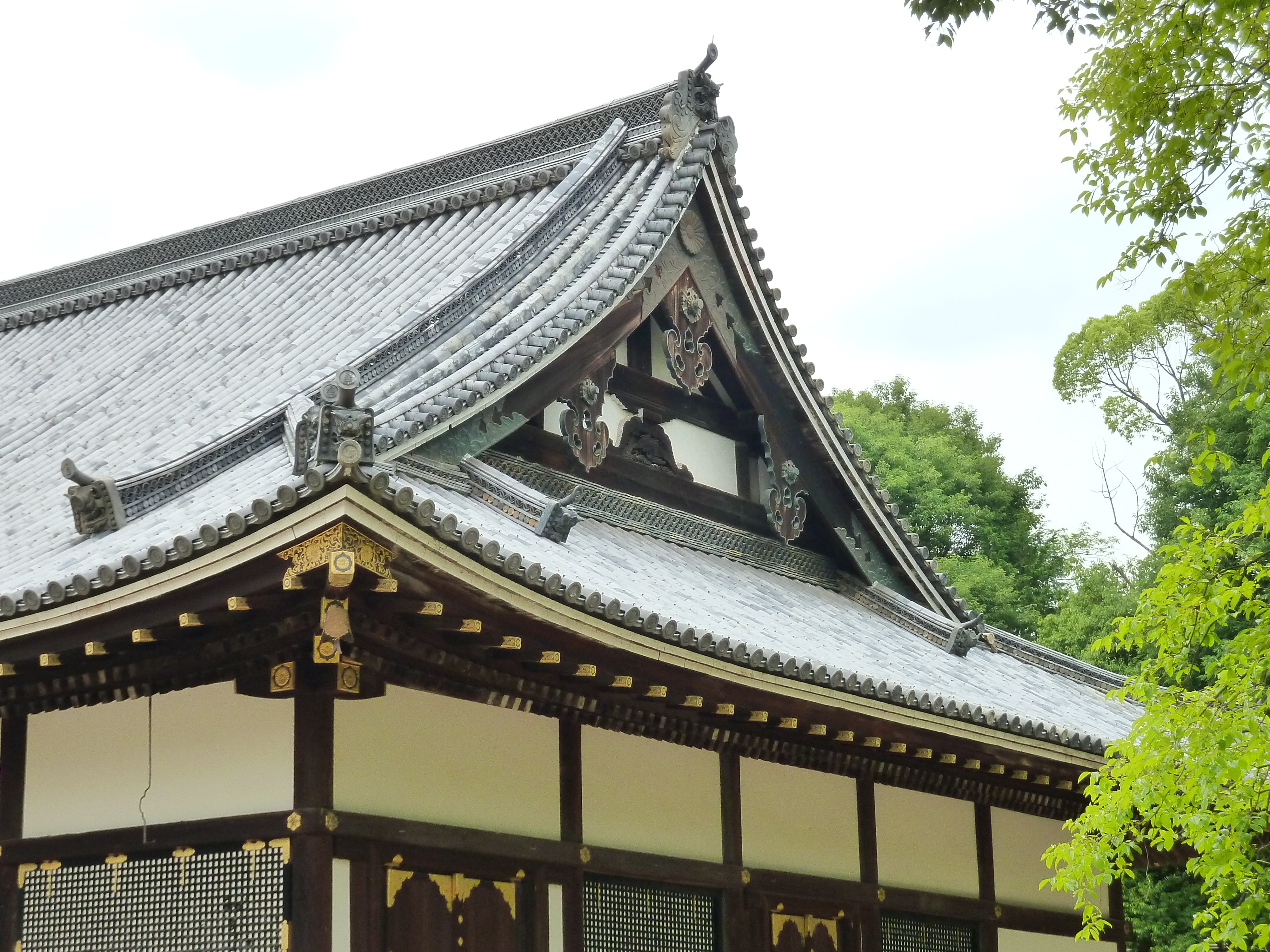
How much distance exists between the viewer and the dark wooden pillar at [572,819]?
794 cm

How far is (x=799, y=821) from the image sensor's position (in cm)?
991

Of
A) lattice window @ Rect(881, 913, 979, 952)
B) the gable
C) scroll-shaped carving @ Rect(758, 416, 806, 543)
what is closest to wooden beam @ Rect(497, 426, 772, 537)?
the gable

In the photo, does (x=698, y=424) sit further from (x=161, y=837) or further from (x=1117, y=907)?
(x=161, y=837)

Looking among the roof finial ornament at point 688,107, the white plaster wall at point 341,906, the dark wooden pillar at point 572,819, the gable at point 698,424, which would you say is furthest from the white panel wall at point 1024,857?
the white plaster wall at point 341,906

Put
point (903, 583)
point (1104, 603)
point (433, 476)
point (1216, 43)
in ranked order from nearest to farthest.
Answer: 1. point (1216, 43)
2. point (433, 476)
3. point (903, 583)
4. point (1104, 603)

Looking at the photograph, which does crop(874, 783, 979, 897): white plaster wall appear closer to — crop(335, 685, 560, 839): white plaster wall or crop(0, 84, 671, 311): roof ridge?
crop(335, 685, 560, 839): white plaster wall

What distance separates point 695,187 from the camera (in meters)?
11.8

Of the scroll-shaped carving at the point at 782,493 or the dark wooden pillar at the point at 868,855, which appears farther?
the scroll-shaped carving at the point at 782,493

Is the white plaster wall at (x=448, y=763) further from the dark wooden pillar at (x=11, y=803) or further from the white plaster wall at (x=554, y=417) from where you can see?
the white plaster wall at (x=554, y=417)

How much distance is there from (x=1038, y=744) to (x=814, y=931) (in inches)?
74.0

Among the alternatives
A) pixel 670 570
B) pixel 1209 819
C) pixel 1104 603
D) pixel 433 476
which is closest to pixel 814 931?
pixel 670 570

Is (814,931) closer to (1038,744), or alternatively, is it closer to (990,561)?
(1038,744)

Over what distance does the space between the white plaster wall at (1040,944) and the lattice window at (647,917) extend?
346cm

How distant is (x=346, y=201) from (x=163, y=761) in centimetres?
791
